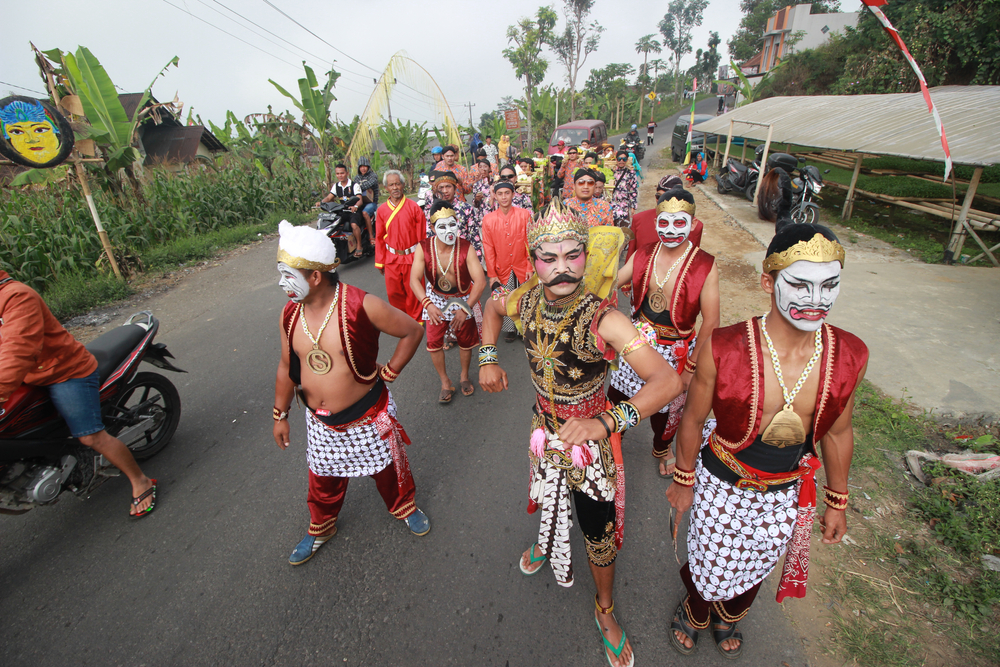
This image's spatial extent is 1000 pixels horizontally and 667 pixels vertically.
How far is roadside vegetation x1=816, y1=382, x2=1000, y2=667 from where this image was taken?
2.29 meters

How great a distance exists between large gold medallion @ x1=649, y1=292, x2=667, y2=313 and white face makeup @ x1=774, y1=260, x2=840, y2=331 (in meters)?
1.40

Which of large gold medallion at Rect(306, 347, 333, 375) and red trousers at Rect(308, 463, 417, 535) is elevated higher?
large gold medallion at Rect(306, 347, 333, 375)

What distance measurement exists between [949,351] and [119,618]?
7.36 meters

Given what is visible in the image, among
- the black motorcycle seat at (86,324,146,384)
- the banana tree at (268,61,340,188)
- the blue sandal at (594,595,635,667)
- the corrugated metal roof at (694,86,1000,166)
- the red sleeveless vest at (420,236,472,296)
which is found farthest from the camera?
the banana tree at (268,61,340,188)

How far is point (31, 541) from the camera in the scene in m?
3.11

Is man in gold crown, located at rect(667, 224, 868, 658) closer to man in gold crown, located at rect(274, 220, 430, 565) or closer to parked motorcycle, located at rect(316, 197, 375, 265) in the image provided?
man in gold crown, located at rect(274, 220, 430, 565)

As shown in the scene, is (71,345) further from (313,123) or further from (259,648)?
(313,123)

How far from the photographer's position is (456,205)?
5898 millimetres

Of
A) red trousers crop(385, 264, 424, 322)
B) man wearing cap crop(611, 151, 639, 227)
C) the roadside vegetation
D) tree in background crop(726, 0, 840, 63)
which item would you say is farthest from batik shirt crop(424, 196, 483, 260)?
tree in background crop(726, 0, 840, 63)

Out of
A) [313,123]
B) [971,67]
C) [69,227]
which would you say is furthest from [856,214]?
[69,227]

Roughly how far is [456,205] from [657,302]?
11.5 feet

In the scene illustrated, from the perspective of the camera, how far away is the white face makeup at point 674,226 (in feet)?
9.79

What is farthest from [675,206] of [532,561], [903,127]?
[903,127]

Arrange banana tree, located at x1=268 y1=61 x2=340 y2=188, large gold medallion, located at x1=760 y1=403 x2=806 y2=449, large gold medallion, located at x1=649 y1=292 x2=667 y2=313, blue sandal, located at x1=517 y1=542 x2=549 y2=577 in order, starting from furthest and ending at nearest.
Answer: banana tree, located at x1=268 y1=61 x2=340 y2=188 < large gold medallion, located at x1=649 y1=292 x2=667 y2=313 < blue sandal, located at x1=517 y1=542 x2=549 y2=577 < large gold medallion, located at x1=760 y1=403 x2=806 y2=449
